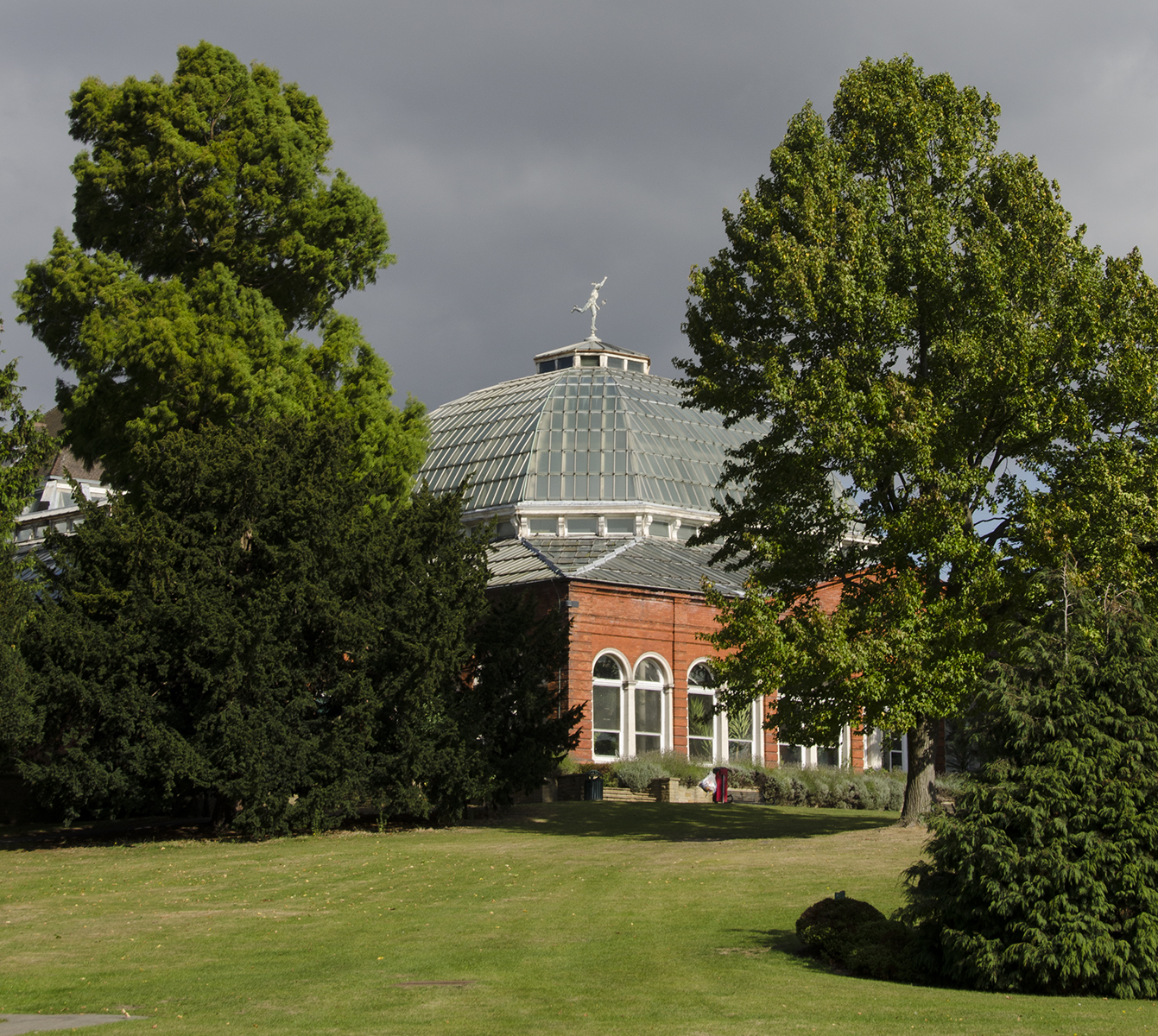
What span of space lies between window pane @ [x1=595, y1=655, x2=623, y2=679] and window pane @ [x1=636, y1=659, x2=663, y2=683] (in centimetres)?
59

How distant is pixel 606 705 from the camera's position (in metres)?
34.1

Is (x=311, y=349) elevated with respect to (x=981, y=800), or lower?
elevated

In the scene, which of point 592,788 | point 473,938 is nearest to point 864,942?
point 473,938

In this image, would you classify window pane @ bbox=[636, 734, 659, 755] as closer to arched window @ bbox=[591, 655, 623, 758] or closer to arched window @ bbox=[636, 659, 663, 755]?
arched window @ bbox=[636, 659, 663, 755]

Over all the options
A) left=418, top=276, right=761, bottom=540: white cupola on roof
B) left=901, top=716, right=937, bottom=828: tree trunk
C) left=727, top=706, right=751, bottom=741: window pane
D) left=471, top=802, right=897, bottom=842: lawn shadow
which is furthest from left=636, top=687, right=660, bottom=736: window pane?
left=901, top=716, right=937, bottom=828: tree trunk

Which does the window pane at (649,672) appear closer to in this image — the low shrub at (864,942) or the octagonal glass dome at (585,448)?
the octagonal glass dome at (585,448)

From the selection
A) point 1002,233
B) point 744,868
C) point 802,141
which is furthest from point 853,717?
point 802,141

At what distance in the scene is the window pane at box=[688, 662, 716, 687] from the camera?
3544cm

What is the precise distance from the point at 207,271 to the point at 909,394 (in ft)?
47.4

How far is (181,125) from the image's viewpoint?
87.0ft

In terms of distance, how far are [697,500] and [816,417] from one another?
76.7ft

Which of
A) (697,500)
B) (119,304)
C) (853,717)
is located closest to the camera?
(853,717)

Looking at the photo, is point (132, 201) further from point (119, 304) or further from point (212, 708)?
point (212, 708)

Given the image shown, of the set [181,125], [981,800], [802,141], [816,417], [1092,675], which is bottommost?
[981,800]
